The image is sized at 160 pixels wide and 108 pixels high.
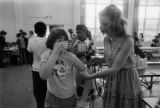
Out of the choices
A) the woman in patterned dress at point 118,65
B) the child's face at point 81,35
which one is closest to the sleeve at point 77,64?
the woman in patterned dress at point 118,65

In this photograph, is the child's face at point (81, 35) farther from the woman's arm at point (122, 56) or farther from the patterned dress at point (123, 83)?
the woman's arm at point (122, 56)

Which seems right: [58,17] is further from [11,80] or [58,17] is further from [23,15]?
[11,80]

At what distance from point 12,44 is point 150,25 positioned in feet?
26.1

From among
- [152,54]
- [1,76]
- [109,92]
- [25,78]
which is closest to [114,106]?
[109,92]

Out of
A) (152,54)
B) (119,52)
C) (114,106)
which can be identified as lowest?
(152,54)

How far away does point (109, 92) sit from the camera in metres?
1.36

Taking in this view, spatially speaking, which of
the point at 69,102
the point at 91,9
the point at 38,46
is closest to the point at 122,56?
the point at 69,102

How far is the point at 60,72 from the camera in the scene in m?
1.30

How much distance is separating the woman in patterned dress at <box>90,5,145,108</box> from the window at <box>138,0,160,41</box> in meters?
9.33

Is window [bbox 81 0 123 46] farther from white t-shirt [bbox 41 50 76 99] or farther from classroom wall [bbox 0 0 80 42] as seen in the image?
white t-shirt [bbox 41 50 76 99]

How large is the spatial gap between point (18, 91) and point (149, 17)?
880 cm

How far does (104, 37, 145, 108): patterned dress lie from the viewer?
1268 mm

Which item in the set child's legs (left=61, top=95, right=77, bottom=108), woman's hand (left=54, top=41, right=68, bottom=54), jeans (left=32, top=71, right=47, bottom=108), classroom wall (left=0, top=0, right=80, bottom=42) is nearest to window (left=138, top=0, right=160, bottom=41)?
classroom wall (left=0, top=0, right=80, bottom=42)

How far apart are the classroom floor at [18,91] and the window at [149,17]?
624 cm
